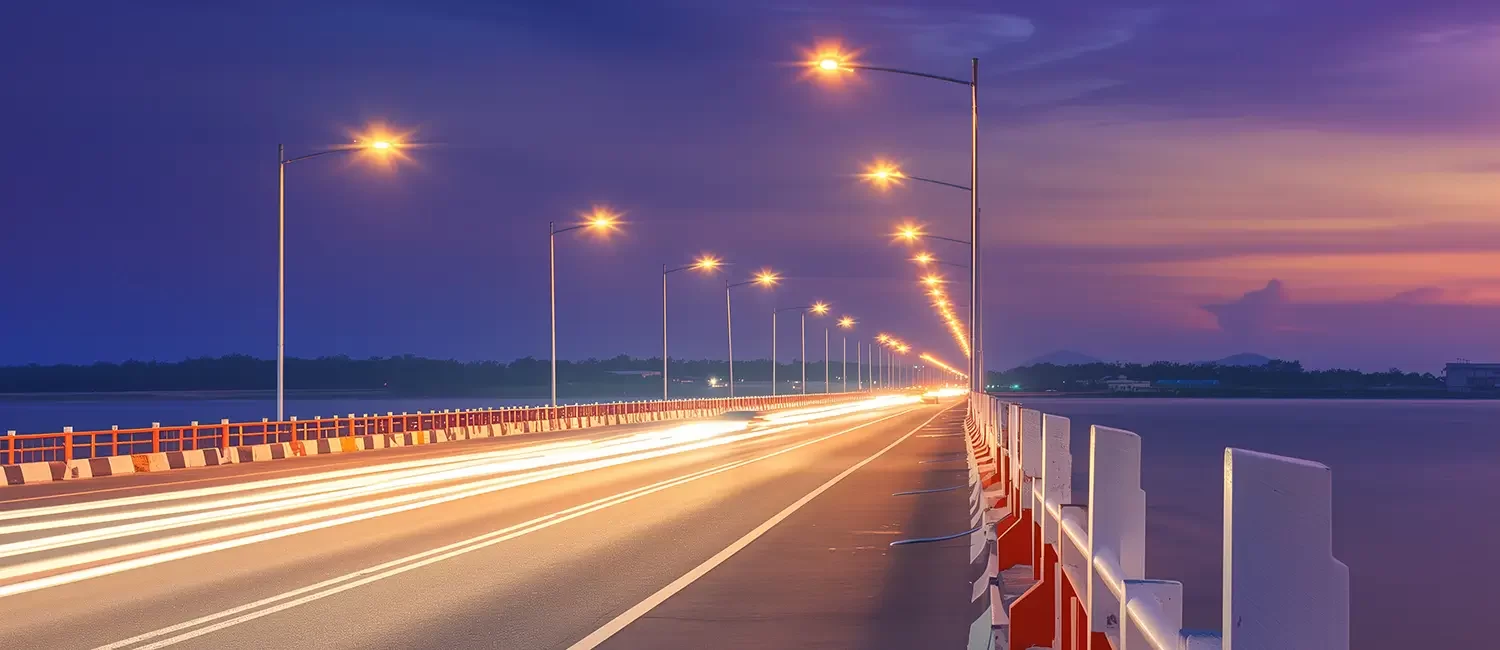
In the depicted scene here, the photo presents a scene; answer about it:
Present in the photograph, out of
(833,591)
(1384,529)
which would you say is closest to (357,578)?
(833,591)

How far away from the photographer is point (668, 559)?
16781 millimetres

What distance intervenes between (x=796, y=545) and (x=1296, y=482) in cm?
1551

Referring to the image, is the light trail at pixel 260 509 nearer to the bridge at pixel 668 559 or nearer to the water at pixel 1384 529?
the bridge at pixel 668 559

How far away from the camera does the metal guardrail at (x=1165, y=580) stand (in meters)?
2.88

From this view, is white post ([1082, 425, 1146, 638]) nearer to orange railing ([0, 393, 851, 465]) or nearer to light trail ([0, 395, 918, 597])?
light trail ([0, 395, 918, 597])

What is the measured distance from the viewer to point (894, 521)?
21.6 m

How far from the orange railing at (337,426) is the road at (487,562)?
20.9 feet

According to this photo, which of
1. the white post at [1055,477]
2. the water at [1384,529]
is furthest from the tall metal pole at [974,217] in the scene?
the white post at [1055,477]

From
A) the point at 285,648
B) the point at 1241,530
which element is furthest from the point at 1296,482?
the point at 285,648

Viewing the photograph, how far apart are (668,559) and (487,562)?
182 cm

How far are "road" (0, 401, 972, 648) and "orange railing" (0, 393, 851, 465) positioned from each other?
20.9ft

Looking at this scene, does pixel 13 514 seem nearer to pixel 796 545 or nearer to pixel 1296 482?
pixel 796 545

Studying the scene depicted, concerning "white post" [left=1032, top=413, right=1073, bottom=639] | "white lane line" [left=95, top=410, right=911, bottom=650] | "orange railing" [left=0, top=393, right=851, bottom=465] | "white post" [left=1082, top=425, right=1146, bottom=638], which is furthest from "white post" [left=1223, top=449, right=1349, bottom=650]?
"orange railing" [left=0, top=393, right=851, bottom=465]

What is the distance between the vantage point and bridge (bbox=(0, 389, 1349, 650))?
14.2 ft
